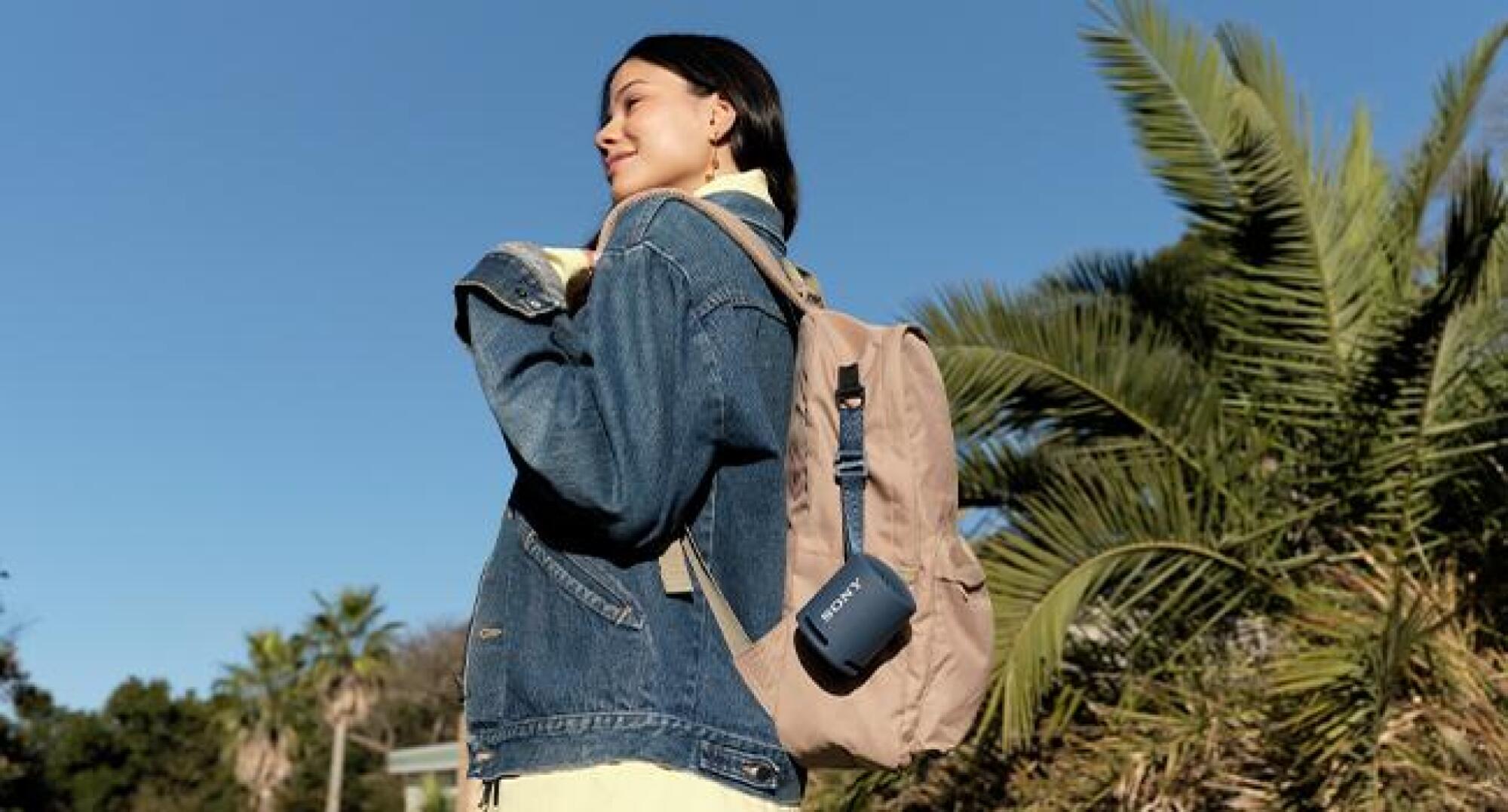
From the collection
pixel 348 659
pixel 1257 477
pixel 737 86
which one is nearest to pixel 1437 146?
pixel 1257 477

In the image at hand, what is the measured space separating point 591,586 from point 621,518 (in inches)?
3.7

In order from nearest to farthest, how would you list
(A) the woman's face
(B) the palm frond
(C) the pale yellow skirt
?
(C) the pale yellow skirt < (A) the woman's face < (B) the palm frond

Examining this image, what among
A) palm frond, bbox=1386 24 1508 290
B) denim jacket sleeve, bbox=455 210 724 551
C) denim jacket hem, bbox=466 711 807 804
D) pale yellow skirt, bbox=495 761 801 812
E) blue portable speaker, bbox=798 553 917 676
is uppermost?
palm frond, bbox=1386 24 1508 290

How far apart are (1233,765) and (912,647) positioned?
5.61 m

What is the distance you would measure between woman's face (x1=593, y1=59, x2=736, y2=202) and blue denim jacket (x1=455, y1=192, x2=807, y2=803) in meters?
0.21

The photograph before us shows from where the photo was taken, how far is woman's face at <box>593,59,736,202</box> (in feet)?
7.04

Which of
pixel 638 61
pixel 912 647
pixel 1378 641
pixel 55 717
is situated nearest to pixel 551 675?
pixel 912 647

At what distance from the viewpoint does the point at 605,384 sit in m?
1.79

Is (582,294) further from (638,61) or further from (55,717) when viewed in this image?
(55,717)

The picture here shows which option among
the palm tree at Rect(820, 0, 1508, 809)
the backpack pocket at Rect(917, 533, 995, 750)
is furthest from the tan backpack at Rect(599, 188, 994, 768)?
the palm tree at Rect(820, 0, 1508, 809)

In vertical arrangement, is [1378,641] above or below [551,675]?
below

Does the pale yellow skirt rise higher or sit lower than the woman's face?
lower

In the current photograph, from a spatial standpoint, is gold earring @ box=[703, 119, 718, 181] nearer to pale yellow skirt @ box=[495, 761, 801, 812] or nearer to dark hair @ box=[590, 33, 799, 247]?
dark hair @ box=[590, 33, 799, 247]

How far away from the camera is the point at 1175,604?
25.5ft
